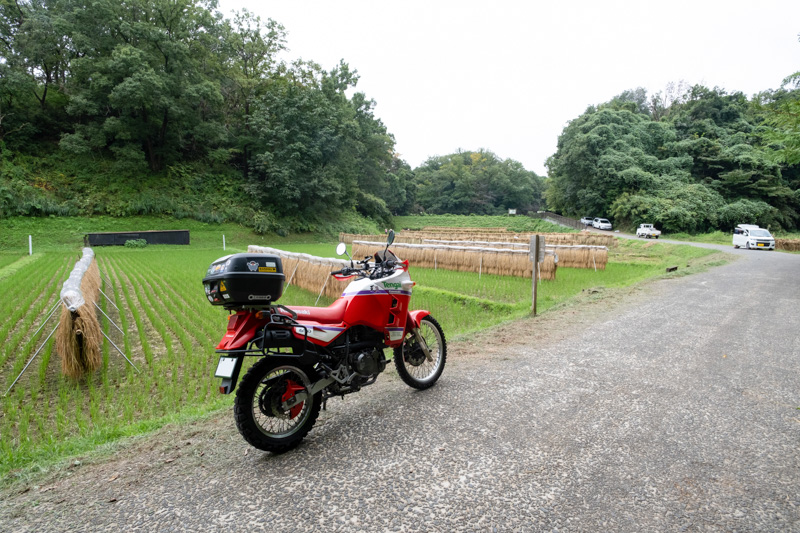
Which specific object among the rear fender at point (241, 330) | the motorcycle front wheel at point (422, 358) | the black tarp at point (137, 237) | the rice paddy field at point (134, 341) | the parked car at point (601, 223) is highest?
the parked car at point (601, 223)

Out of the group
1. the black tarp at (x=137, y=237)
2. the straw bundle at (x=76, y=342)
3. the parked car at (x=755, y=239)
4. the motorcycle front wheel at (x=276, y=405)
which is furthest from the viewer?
the black tarp at (x=137, y=237)

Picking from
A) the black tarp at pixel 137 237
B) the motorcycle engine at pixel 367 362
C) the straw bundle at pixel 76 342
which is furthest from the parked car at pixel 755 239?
the black tarp at pixel 137 237

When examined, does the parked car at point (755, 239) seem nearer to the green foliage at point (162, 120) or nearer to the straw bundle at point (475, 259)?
the straw bundle at point (475, 259)

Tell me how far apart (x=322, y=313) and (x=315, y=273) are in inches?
329

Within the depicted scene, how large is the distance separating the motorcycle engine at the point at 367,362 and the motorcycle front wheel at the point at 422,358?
253 millimetres

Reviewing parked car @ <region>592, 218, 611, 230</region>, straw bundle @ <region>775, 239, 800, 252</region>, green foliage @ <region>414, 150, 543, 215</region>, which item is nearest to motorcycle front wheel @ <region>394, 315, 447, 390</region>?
straw bundle @ <region>775, 239, 800, 252</region>

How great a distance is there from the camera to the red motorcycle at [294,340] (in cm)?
270

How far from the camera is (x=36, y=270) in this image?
13633 mm

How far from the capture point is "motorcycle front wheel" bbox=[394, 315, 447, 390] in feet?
12.6

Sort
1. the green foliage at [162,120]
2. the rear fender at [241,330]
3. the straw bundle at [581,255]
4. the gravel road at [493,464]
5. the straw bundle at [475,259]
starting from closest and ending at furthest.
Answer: the gravel road at [493,464] → the rear fender at [241,330] → the straw bundle at [475,259] → the straw bundle at [581,255] → the green foliage at [162,120]

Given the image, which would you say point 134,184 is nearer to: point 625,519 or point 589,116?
point 625,519

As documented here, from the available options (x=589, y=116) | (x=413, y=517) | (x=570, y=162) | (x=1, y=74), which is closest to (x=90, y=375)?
(x=413, y=517)

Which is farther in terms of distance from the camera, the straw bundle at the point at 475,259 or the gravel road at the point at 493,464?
the straw bundle at the point at 475,259

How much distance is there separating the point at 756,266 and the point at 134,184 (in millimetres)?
35019
